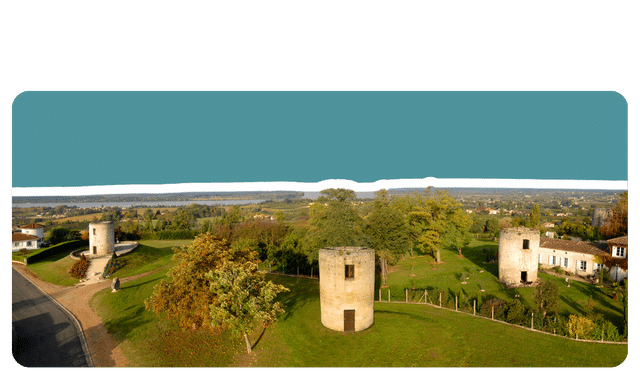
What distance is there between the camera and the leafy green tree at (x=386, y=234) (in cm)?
2761

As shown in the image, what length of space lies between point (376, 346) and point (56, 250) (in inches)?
A: 1393

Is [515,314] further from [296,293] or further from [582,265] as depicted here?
[582,265]

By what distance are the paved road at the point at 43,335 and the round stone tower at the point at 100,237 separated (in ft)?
29.8

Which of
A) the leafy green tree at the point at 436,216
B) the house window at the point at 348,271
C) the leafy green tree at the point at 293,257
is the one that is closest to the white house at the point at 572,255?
the leafy green tree at the point at 436,216

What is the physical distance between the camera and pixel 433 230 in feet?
116

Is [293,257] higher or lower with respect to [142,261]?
higher

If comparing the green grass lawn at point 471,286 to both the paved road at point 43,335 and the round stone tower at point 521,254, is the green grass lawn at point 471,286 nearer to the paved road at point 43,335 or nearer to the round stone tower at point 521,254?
the round stone tower at point 521,254

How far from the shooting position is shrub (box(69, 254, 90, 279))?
26345mm

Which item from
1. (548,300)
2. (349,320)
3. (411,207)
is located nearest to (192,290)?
(349,320)

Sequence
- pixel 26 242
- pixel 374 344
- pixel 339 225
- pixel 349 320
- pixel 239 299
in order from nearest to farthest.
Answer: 1. pixel 239 299
2. pixel 374 344
3. pixel 349 320
4. pixel 339 225
5. pixel 26 242

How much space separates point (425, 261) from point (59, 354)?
3330 centimetres

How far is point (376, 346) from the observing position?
559 inches

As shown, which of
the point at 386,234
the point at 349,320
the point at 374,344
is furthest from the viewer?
the point at 386,234

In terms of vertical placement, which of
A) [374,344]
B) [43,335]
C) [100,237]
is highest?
[100,237]
